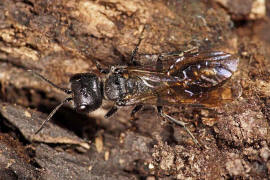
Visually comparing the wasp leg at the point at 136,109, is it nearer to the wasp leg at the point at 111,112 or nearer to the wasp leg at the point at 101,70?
the wasp leg at the point at 111,112

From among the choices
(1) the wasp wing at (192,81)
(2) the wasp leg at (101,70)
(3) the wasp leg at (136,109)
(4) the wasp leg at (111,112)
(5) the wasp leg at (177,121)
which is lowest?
(4) the wasp leg at (111,112)

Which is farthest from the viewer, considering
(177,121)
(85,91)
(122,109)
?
(122,109)

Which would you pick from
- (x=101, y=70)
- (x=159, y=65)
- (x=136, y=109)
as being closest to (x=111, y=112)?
(x=136, y=109)

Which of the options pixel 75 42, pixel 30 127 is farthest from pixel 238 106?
pixel 30 127

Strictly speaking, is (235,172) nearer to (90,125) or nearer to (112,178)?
(112,178)

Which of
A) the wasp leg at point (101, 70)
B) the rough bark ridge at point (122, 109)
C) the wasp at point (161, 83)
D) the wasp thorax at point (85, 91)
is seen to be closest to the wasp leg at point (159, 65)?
the wasp at point (161, 83)

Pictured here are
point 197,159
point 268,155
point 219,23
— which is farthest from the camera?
point 219,23

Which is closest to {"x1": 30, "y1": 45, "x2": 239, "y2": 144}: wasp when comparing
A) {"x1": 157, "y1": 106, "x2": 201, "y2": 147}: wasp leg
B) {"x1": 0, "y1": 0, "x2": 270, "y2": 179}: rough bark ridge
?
{"x1": 157, "y1": 106, "x2": 201, "y2": 147}: wasp leg

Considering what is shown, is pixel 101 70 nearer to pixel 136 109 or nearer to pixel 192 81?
pixel 136 109
